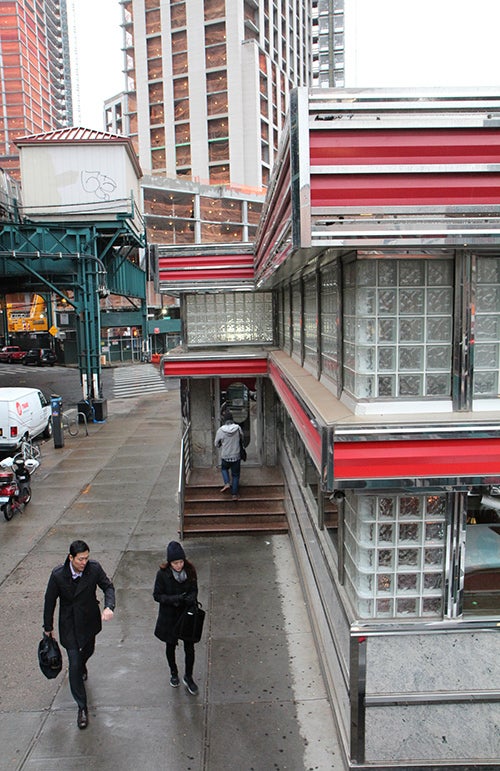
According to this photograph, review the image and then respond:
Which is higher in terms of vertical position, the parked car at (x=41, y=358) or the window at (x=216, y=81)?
the window at (x=216, y=81)

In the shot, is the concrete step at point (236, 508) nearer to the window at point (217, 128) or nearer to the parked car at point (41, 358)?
the parked car at point (41, 358)

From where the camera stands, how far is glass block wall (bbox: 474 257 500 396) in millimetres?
4512

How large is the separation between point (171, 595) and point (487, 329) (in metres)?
3.71

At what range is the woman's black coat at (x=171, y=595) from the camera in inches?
215

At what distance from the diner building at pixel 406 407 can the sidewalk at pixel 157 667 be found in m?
0.60

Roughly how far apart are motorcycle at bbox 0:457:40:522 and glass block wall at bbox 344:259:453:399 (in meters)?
8.40

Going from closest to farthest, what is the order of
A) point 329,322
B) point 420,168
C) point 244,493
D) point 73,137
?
point 420,168
point 329,322
point 244,493
point 73,137

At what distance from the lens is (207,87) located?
6300 centimetres

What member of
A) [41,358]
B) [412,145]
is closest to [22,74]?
[41,358]

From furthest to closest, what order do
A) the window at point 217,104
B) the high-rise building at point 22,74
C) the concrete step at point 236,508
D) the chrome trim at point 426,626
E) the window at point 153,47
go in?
1. the high-rise building at point 22,74
2. the window at point 153,47
3. the window at point 217,104
4. the concrete step at point 236,508
5. the chrome trim at point 426,626

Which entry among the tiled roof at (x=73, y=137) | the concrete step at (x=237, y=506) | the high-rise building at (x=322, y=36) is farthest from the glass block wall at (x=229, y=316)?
the high-rise building at (x=322, y=36)

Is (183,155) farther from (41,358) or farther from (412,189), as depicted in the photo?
(412,189)

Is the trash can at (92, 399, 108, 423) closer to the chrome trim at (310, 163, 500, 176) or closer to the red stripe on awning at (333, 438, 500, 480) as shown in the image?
the red stripe on awning at (333, 438, 500, 480)

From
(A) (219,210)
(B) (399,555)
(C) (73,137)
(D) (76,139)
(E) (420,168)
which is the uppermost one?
(A) (219,210)
